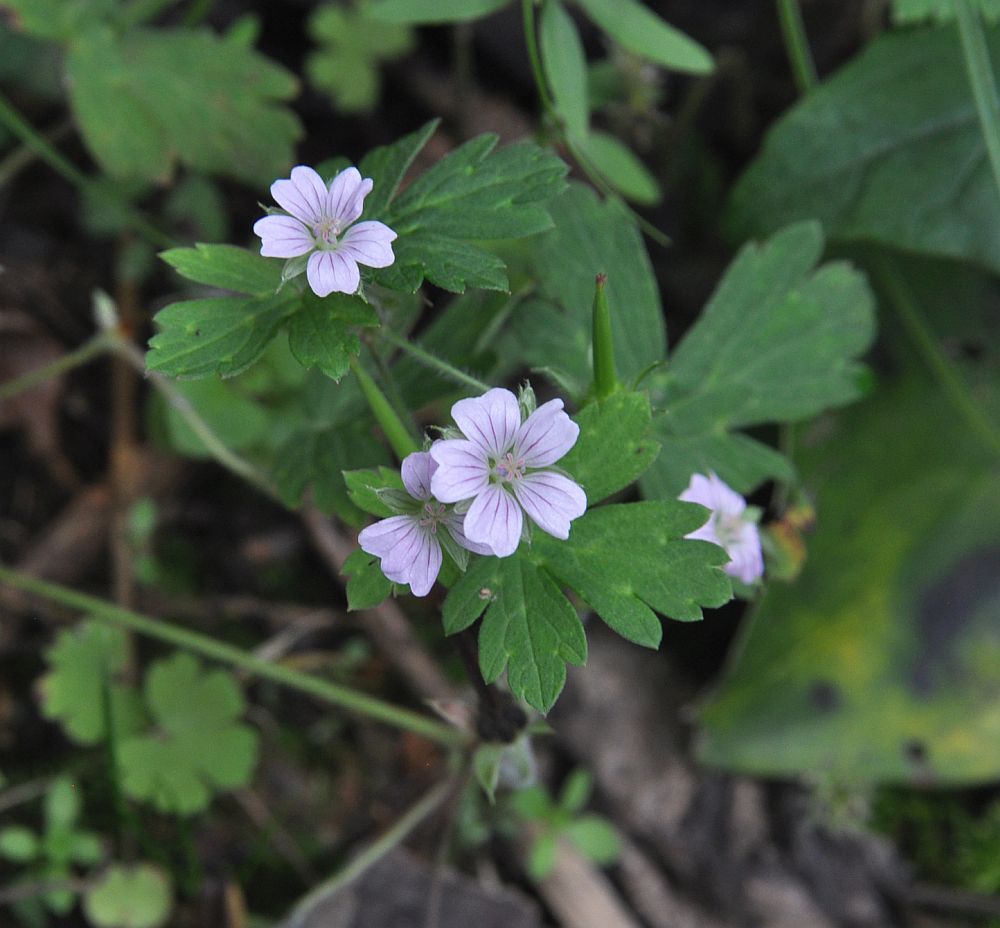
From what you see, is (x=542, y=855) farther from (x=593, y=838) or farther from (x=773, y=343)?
(x=773, y=343)

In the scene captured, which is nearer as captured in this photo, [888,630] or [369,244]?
[369,244]

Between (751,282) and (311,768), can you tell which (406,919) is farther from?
(751,282)

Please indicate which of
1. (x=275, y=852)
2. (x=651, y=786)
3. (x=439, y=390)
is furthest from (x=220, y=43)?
(x=651, y=786)

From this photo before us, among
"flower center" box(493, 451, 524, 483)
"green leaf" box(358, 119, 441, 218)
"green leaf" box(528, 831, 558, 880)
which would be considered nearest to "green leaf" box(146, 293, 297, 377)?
"green leaf" box(358, 119, 441, 218)

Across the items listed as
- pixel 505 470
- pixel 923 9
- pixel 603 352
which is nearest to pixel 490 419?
pixel 505 470

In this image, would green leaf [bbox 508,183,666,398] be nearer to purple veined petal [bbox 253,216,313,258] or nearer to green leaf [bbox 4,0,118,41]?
purple veined petal [bbox 253,216,313,258]

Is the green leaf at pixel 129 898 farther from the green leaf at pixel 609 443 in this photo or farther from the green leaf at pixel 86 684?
the green leaf at pixel 609 443

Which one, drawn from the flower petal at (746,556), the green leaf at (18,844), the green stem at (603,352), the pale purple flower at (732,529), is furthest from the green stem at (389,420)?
the green leaf at (18,844)
